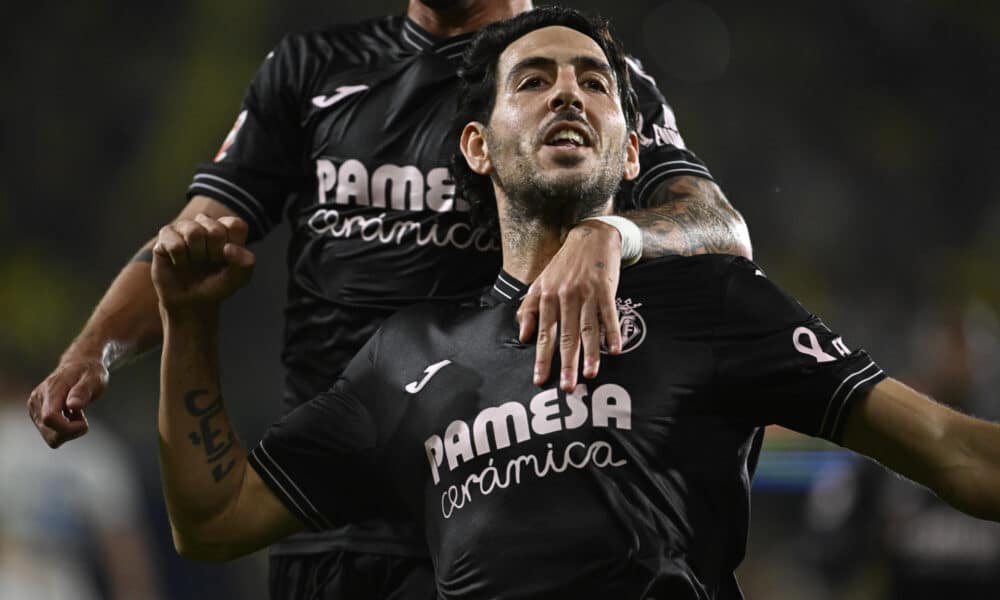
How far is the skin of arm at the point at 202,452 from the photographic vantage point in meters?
2.54

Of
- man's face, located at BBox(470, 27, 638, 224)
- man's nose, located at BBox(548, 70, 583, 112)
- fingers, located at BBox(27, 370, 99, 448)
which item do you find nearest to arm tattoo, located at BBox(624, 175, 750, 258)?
man's face, located at BBox(470, 27, 638, 224)

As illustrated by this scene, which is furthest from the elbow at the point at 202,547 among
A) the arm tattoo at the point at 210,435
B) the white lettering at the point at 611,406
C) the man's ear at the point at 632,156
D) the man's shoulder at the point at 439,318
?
the man's ear at the point at 632,156

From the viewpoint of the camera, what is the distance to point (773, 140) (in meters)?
10.1

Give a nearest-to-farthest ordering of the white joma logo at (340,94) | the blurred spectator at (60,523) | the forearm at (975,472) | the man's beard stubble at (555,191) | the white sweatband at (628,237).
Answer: the forearm at (975,472), the white sweatband at (628,237), the man's beard stubble at (555,191), the white joma logo at (340,94), the blurred spectator at (60,523)

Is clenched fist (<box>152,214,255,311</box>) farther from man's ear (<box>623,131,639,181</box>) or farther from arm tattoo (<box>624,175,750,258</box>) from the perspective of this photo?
man's ear (<box>623,131,639,181</box>)

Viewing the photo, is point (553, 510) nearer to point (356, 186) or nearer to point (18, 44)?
point (356, 186)

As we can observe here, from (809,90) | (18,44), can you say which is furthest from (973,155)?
(18,44)

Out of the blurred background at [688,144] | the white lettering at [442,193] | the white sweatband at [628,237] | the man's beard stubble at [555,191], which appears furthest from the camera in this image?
the blurred background at [688,144]

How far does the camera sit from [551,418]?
7.88 ft

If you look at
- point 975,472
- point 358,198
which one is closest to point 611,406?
point 975,472

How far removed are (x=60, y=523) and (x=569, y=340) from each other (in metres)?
4.26

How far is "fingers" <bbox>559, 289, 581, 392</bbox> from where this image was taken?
2379 millimetres

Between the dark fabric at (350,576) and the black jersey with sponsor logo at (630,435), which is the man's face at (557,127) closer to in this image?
the black jersey with sponsor logo at (630,435)

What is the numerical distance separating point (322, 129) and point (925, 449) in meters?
1.55
